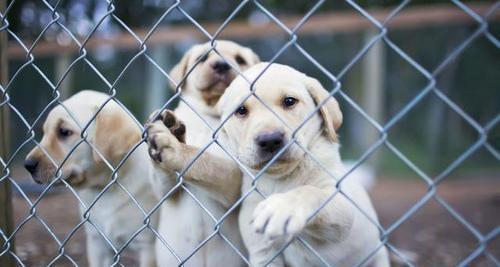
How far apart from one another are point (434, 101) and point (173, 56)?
3835 mm

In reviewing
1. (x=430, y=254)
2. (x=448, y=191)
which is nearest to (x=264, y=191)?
(x=430, y=254)

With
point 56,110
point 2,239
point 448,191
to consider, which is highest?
point 56,110

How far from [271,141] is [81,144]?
1.38 m

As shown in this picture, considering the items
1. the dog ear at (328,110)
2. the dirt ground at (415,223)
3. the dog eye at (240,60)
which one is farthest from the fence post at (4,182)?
the dog ear at (328,110)

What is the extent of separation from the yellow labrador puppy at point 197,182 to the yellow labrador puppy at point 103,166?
20 cm

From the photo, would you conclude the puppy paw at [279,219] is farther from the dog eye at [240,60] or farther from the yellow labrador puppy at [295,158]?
the dog eye at [240,60]

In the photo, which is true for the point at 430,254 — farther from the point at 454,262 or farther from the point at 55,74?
the point at 55,74

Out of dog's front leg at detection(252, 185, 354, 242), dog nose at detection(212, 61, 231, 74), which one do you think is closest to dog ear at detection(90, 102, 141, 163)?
dog nose at detection(212, 61, 231, 74)

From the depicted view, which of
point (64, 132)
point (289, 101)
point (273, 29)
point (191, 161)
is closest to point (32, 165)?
point (64, 132)

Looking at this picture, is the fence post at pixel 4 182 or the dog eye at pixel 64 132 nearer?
the fence post at pixel 4 182

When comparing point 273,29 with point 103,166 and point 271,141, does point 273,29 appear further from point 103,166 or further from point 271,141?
point 271,141

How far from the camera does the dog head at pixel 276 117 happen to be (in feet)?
5.80

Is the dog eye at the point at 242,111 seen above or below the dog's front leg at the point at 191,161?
above

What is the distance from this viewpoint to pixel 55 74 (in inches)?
327
